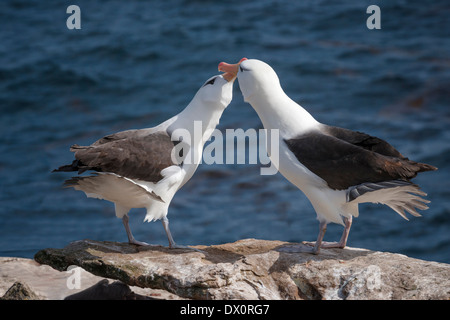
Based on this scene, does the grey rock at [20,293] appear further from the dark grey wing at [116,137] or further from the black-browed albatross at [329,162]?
the black-browed albatross at [329,162]

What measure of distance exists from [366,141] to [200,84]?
36.9 feet

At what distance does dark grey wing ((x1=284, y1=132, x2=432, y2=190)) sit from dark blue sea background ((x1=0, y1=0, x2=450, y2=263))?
19.4 feet

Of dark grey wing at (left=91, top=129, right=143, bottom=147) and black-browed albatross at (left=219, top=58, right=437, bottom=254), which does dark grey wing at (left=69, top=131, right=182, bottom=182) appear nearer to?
dark grey wing at (left=91, top=129, right=143, bottom=147)

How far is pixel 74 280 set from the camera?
7070mm

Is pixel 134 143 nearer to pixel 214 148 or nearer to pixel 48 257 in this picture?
pixel 48 257

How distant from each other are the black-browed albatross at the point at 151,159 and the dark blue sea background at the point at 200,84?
5.14 m

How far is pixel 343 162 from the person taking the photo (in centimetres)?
695

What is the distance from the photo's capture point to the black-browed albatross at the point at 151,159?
7.05 metres

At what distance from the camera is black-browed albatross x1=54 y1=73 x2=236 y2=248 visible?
7055 millimetres

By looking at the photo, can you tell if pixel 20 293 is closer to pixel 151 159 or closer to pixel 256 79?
pixel 151 159

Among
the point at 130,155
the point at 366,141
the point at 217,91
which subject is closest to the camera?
the point at 366,141

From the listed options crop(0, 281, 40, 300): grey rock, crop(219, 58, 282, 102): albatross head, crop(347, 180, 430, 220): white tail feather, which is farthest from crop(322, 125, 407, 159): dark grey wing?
crop(0, 281, 40, 300): grey rock

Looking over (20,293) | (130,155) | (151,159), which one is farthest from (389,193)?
(20,293)

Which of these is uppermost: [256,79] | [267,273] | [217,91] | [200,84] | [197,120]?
[256,79]
